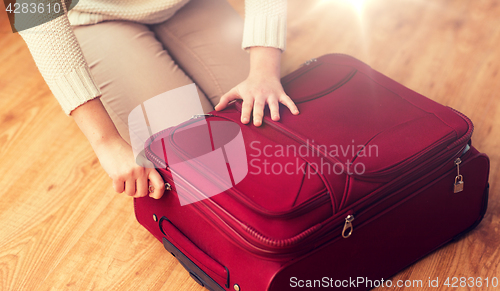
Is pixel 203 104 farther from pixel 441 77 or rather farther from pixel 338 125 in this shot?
pixel 441 77

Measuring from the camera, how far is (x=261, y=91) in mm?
867

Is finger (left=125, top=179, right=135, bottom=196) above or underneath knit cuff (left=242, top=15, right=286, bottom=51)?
underneath

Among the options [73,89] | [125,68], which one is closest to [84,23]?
→ [125,68]

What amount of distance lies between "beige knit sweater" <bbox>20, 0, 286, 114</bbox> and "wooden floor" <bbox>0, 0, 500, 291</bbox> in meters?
0.36

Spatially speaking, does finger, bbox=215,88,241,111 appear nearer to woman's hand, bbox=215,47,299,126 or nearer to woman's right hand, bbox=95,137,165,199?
woman's hand, bbox=215,47,299,126

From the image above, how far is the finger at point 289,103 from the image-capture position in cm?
83

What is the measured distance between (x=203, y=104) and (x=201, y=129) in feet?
0.73

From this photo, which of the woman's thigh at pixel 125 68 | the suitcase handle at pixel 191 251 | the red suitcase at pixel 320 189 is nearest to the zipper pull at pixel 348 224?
the red suitcase at pixel 320 189

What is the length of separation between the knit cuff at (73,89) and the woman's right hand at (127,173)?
0.11 meters

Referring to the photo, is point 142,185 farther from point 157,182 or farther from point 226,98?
Result: point 226,98

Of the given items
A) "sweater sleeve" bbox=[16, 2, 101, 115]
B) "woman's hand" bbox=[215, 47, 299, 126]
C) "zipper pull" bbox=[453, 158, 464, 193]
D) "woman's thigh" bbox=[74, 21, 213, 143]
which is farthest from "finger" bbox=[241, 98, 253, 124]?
"zipper pull" bbox=[453, 158, 464, 193]

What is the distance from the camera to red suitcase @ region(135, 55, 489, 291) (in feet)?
2.22

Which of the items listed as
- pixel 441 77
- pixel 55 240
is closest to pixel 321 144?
pixel 55 240

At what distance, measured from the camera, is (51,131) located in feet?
4.38
